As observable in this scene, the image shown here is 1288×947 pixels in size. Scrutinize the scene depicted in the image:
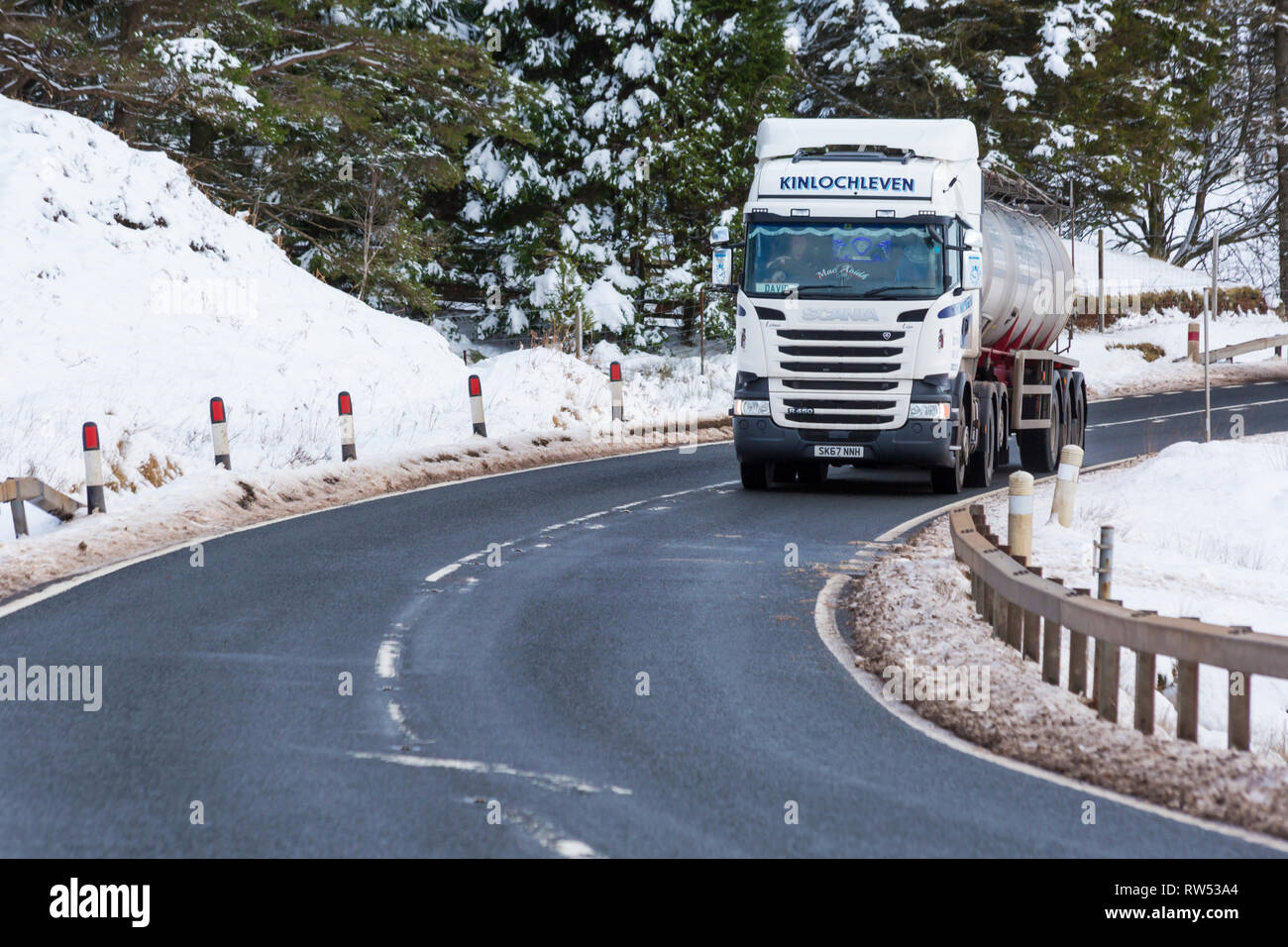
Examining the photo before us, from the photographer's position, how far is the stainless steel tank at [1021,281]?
60.0ft

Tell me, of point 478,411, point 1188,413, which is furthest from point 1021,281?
Answer: point 1188,413

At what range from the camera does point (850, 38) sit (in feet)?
141

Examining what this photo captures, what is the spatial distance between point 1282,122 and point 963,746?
44.2 m

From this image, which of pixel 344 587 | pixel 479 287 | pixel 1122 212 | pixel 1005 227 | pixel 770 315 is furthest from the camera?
pixel 1122 212

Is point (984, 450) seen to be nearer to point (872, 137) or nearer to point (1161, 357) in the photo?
point (872, 137)

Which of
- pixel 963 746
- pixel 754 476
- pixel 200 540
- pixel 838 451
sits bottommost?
pixel 963 746

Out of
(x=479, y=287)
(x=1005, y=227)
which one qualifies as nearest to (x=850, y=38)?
(x=479, y=287)

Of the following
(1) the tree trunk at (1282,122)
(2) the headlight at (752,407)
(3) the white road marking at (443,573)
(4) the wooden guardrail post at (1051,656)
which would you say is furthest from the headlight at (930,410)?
(1) the tree trunk at (1282,122)

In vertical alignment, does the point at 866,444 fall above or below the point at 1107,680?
above

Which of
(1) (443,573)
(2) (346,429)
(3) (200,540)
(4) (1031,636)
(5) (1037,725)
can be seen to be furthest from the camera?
(2) (346,429)

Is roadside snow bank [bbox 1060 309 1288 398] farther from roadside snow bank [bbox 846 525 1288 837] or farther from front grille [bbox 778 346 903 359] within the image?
roadside snow bank [bbox 846 525 1288 837]

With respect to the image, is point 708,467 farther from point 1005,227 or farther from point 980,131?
point 980,131

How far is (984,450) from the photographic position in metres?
18.2
